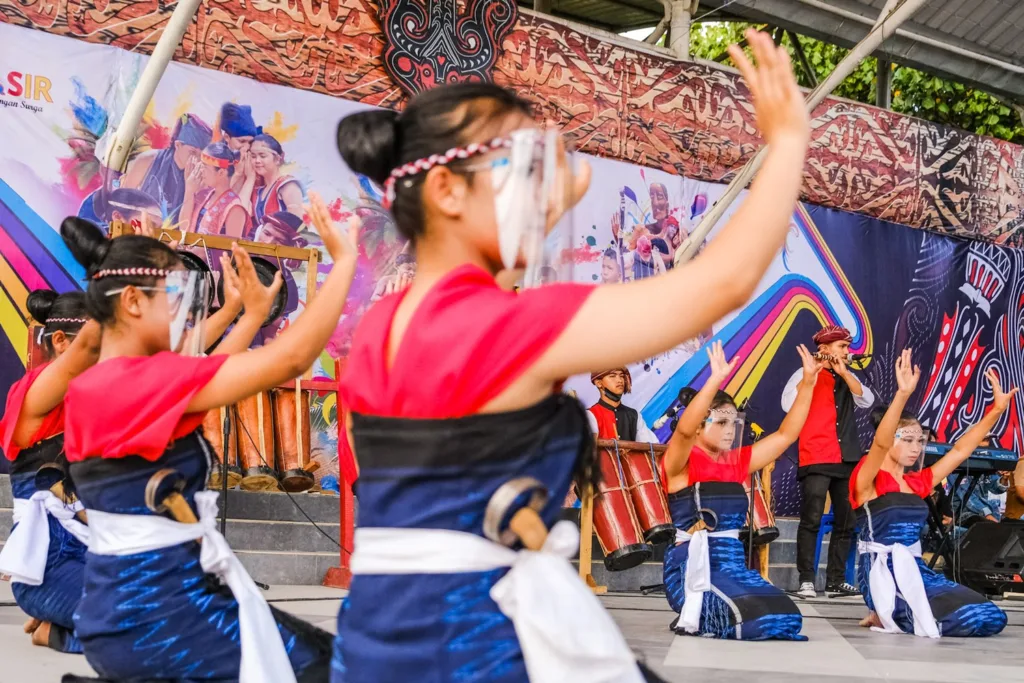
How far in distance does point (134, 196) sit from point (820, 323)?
566 centimetres

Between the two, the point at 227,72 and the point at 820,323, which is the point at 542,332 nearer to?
the point at 227,72

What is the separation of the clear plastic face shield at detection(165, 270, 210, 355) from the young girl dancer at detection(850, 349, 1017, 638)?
13.2ft

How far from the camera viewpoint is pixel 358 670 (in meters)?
1.54

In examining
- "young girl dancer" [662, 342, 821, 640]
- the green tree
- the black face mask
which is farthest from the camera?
the green tree

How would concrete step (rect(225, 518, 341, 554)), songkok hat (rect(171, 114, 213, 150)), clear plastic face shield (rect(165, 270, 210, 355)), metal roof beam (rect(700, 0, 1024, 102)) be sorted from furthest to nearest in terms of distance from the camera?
metal roof beam (rect(700, 0, 1024, 102))
songkok hat (rect(171, 114, 213, 150))
concrete step (rect(225, 518, 341, 554))
clear plastic face shield (rect(165, 270, 210, 355))

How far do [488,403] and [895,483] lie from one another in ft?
17.5

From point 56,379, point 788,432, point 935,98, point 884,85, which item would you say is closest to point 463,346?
point 56,379

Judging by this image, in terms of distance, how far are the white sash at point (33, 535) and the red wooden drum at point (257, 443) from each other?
2.39 meters

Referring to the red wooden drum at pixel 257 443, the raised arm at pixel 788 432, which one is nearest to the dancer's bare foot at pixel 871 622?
the raised arm at pixel 788 432

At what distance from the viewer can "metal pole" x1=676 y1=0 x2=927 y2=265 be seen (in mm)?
9055

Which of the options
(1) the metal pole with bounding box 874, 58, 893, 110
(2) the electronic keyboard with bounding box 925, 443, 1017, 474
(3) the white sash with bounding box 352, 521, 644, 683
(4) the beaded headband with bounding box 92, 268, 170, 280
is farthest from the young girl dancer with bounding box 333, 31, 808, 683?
(1) the metal pole with bounding box 874, 58, 893, 110

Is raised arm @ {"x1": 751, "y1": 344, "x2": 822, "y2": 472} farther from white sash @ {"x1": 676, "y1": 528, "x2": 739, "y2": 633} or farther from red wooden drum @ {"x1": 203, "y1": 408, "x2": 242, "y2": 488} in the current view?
red wooden drum @ {"x1": 203, "y1": 408, "x2": 242, "y2": 488}

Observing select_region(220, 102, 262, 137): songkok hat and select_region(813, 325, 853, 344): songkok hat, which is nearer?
select_region(220, 102, 262, 137): songkok hat

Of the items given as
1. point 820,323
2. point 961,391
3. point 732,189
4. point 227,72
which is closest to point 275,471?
point 227,72
